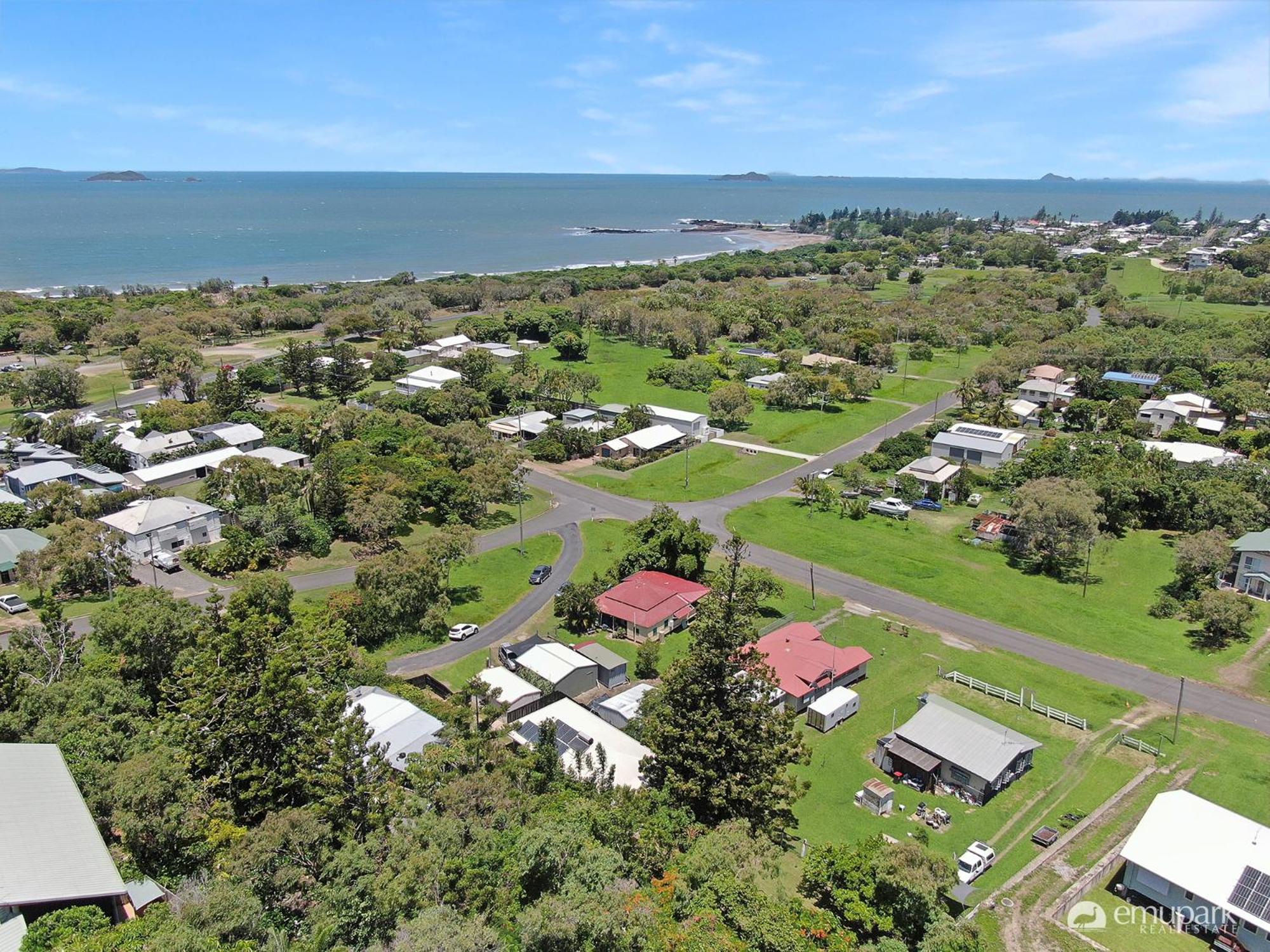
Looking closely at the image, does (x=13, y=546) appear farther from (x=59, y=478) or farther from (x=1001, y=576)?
(x=1001, y=576)

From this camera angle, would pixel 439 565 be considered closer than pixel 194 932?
No

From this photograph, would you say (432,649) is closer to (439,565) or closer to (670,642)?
(439,565)

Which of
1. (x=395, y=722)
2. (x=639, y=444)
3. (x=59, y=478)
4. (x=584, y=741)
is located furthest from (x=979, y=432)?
(x=59, y=478)

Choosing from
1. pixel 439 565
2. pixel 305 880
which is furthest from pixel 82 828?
pixel 439 565

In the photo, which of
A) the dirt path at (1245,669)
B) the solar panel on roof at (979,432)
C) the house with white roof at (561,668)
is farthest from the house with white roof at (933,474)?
the house with white roof at (561,668)

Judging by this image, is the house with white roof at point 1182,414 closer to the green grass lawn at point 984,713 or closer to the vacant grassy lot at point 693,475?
the vacant grassy lot at point 693,475

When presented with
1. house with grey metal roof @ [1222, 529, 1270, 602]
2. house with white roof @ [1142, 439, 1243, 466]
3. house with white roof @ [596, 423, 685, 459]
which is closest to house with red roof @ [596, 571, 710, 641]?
house with white roof @ [596, 423, 685, 459]

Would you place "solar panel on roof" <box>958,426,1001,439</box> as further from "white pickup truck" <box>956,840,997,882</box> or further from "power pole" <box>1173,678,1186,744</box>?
"white pickup truck" <box>956,840,997,882</box>

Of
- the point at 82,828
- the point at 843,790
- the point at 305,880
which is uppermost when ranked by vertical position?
the point at 82,828
